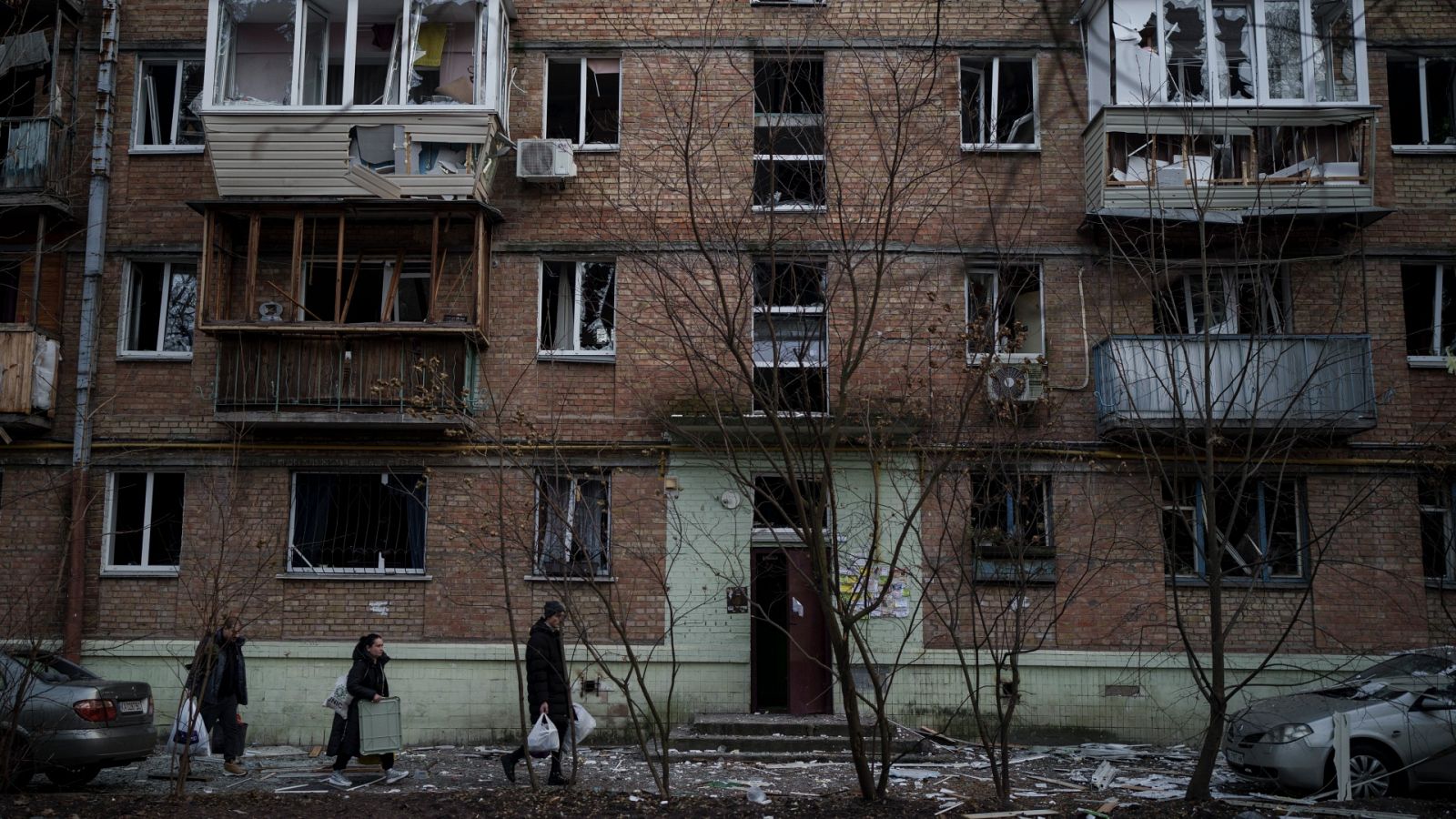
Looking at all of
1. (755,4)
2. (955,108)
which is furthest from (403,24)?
(955,108)

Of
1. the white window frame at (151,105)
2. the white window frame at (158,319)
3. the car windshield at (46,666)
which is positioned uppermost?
the white window frame at (151,105)

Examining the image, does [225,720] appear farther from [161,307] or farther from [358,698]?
[161,307]

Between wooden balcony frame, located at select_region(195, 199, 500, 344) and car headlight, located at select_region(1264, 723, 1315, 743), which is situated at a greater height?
wooden balcony frame, located at select_region(195, 199, 500, 344)

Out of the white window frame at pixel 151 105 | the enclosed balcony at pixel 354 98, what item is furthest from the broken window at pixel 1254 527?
the white window frame at pixel 151 105

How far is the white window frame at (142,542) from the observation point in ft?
49.3

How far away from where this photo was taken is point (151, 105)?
1617 cm

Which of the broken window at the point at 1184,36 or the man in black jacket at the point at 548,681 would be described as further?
the broken window at the point at 1184,36

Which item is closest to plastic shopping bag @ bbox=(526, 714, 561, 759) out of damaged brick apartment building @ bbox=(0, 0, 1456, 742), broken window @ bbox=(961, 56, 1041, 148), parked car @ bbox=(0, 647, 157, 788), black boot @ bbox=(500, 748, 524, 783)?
black boot @ bbox=(500, 748, 524, 783)

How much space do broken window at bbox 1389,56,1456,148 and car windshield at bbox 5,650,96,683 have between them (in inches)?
673

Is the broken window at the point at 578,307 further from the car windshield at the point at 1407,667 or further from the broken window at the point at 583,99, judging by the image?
the car windshield at the point at 1407,667

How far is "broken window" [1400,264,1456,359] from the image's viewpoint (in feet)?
51.2

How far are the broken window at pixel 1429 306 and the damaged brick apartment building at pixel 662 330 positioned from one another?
0.04 metres

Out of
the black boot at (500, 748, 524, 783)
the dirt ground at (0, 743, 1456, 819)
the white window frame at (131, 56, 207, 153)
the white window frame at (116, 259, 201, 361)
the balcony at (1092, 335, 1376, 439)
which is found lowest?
the dirt ground at (0, 743, 1456, 819)

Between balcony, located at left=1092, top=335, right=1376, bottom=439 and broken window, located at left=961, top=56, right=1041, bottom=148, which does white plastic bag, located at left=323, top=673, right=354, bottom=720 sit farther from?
broken window, located at left=961, top=56, right=1041, bottom=148
